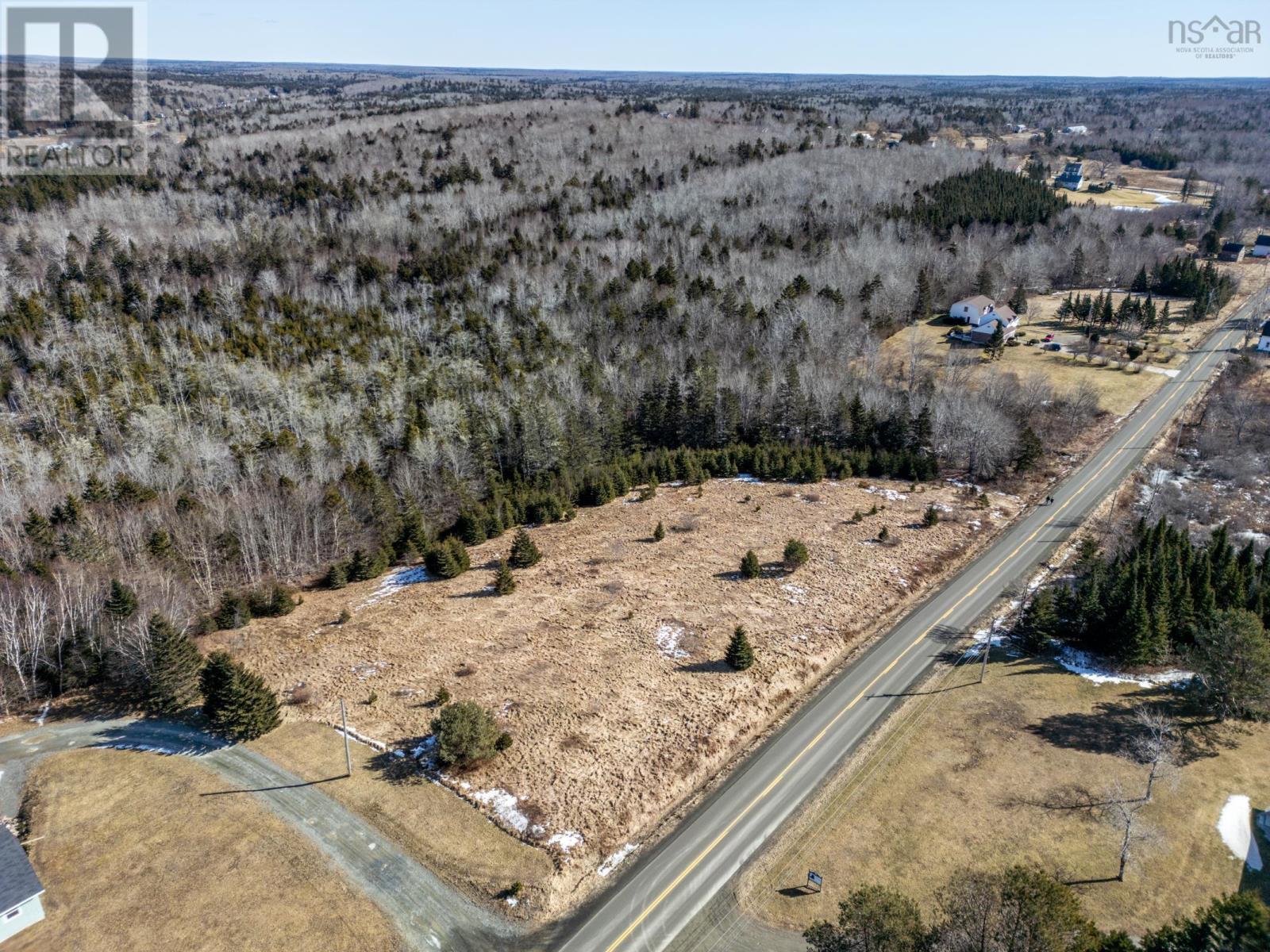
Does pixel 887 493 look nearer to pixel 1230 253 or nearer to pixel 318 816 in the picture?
pixel 318 816

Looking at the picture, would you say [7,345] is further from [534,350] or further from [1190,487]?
[1190,487]

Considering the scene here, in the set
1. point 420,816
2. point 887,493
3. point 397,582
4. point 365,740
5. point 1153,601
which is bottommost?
point 420,816

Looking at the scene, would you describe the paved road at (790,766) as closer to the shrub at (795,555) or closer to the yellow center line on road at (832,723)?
the yellow center line on road at (832,723)

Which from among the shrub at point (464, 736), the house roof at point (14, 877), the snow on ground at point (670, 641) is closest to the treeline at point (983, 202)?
the snow on ground at point (670, 641)

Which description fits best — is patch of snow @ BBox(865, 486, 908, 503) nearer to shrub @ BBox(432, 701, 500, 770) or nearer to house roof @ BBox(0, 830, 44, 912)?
shrub @ BBox(432, 701, 500, 770)

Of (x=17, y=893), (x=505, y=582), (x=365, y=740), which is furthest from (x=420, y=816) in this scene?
(x=505, y=582)

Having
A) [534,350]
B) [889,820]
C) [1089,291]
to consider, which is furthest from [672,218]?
[889,820]
